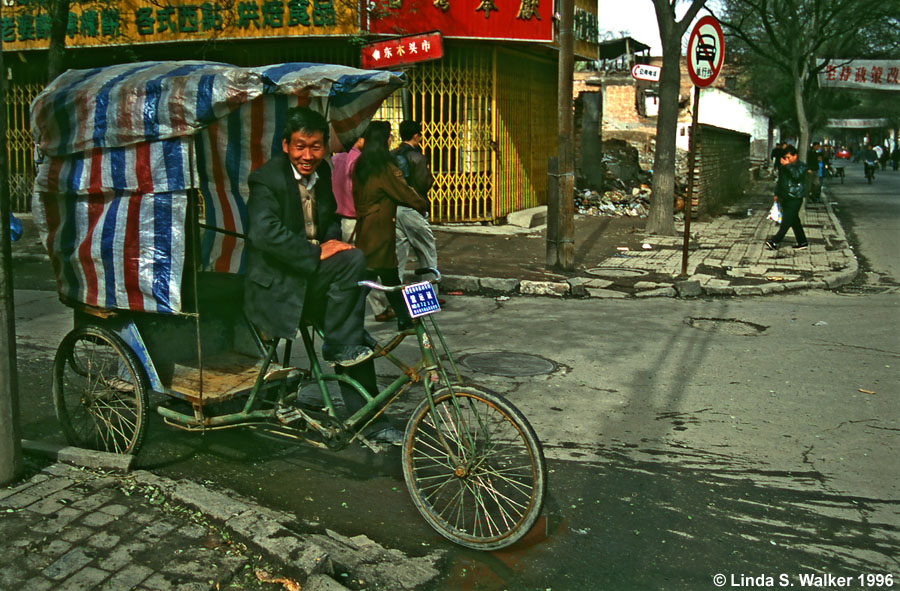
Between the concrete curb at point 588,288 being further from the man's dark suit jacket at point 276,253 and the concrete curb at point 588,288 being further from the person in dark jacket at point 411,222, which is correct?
the man's dark suit jacket at point 276,253

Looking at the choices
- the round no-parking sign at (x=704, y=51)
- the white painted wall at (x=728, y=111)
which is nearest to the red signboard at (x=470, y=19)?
the round no-parking sign at (x=704, y=51)

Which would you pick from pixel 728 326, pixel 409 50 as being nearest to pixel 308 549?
pixel 728 326

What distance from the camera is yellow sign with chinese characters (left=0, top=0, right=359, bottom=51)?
48.3 feet

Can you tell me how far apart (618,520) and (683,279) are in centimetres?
740

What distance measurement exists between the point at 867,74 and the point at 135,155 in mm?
33573

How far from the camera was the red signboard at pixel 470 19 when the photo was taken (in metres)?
14.7

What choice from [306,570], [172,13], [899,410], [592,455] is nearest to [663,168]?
[172,13]

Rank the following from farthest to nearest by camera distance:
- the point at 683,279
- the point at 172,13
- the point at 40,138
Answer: the point at 172,13 < the point at 683,279 < the point at 40,138

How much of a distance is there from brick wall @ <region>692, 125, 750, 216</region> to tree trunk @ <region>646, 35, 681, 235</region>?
341 centimetres

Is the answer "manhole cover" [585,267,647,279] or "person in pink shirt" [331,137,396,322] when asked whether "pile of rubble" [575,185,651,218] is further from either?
"person in pink shirt" [331,137,396,322]

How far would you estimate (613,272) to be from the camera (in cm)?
1156

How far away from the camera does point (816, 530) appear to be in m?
4.04

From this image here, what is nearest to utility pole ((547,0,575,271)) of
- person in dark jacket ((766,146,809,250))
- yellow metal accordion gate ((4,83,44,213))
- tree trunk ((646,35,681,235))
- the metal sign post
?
the metal sign post

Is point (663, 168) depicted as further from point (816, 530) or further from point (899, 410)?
point (816, 530)
